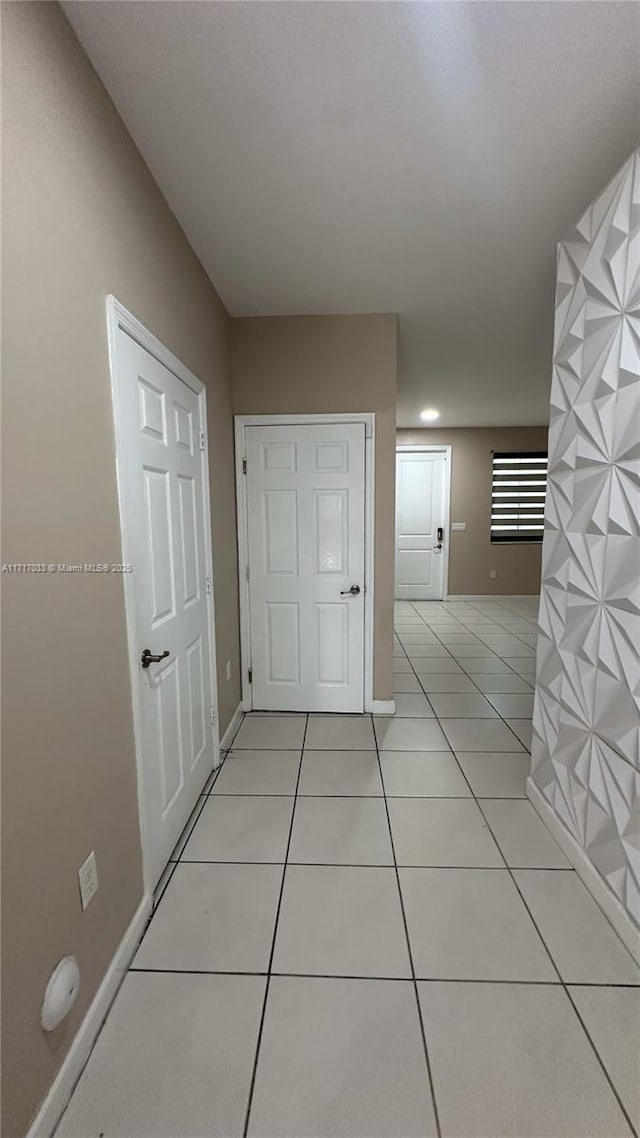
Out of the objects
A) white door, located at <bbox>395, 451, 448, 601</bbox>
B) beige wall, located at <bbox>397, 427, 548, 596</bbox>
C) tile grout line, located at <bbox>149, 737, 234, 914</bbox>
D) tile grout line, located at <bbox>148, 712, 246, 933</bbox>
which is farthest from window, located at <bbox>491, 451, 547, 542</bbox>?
tile grout line, located at <bbox>149, 737, 234, 914</bbox>

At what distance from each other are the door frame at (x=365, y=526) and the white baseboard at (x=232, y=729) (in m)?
0.07

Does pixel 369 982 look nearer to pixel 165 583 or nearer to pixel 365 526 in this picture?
pixel 165 583

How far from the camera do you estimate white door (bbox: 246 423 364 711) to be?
2.70 m

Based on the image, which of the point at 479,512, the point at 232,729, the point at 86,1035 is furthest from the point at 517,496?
the point at 86,1035

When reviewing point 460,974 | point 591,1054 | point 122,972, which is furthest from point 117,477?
point 591,1054

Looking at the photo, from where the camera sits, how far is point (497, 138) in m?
1.42

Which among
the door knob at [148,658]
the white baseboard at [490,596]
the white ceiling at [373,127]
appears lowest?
the white baseboard at [490,596]

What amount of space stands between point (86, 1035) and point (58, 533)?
1.25 m

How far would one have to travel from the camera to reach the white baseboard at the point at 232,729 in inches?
97.4

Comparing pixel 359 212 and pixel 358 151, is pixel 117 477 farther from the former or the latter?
pixel 359 212

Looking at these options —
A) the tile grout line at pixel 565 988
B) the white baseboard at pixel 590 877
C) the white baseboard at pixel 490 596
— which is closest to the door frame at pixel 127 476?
the tile grout line at pixel 565 988

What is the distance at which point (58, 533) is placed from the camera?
999 mm

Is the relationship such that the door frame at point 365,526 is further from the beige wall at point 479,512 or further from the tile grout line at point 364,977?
the beige wall at point 479,512

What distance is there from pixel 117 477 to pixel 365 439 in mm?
1710
